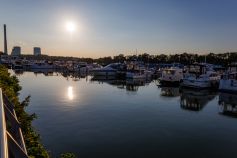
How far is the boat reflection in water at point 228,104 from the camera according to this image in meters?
32.2

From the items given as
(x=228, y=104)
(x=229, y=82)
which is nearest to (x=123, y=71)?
(x=229, y=82)

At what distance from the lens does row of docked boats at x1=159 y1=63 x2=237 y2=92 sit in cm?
4721

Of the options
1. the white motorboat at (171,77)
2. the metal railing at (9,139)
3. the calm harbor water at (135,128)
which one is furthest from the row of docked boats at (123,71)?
the metal railing at (9,139)

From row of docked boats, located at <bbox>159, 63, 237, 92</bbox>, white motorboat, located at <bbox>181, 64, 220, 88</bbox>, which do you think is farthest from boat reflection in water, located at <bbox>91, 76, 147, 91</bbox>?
white motorboat, located at <bbox>181, 64, 220, 88</bbox>

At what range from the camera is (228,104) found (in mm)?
37812

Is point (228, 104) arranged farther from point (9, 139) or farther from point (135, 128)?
point (9, 139)

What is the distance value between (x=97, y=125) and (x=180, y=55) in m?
142

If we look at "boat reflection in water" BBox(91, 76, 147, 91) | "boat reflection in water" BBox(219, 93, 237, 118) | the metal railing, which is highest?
the metal railing

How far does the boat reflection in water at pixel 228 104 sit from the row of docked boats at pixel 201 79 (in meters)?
1.96

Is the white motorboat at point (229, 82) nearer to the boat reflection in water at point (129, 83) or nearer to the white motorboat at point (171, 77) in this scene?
the white motorboat at point (171, 77)

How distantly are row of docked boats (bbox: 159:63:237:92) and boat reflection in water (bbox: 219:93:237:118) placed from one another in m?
1.96

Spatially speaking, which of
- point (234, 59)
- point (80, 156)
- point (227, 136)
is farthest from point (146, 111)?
point (234, 59)

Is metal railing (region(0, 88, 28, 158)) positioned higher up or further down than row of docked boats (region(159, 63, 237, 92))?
higher up

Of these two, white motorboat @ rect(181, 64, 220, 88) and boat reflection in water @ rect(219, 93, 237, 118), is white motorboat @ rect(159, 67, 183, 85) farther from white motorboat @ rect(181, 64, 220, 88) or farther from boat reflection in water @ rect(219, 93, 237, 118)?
boat reflection in water @ rect(219, 93, 237, 118)
